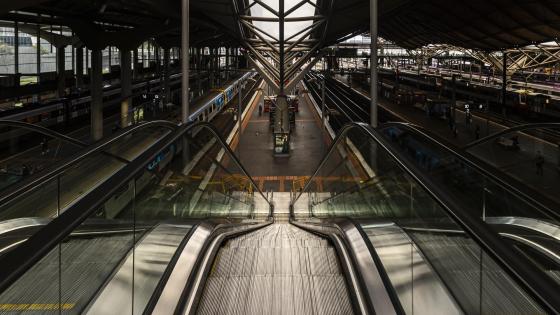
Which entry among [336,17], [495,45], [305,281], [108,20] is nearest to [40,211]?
[305,281]

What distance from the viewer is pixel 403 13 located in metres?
33.0

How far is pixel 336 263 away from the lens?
17.7 ft

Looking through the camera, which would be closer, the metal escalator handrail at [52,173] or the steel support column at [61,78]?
the metal escalator handrail at [52,173]

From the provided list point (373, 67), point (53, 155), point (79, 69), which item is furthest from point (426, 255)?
point (79, 69)

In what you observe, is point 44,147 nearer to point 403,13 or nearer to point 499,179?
point 499,179

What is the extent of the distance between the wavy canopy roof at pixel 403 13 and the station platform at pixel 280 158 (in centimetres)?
714

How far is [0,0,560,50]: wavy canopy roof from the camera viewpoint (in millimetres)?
22172

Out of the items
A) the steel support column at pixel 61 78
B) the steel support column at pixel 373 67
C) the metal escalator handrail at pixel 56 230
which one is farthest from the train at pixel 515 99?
the metal escalator handrail at pixel 56 230

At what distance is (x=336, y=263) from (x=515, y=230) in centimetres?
181

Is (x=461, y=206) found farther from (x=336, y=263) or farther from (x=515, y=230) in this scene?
(x=336, y=263)

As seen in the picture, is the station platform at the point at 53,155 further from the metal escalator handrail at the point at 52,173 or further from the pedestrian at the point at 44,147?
the metal escalator handrail at the point at 52,173

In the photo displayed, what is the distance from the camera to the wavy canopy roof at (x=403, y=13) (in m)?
22.2

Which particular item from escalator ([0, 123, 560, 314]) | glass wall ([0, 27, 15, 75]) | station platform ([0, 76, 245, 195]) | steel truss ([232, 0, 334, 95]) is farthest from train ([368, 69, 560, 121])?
glass wall ([0, 27, 15, 75])

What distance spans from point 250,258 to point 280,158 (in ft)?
72.1
